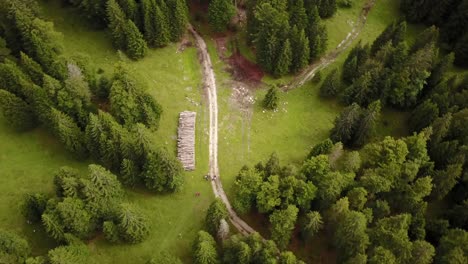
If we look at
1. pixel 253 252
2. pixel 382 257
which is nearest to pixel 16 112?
pixel 253 252

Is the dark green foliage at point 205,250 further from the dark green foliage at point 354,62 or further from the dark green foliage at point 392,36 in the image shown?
the dark green foliage at point 392,36

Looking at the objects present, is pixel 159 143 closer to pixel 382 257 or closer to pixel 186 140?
Result: pixel 186 140

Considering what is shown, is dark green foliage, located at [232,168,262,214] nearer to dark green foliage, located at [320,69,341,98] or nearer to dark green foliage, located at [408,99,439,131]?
dark green foliage, located at [320,69,341,98]

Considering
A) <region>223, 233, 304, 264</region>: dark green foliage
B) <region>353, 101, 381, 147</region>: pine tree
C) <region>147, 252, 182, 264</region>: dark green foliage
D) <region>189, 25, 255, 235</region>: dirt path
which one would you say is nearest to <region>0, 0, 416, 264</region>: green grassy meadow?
<region>189, 25, 255, 235</region>: dirt path

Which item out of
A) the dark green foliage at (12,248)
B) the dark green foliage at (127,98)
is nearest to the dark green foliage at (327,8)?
the dark green foliage at (127,98)

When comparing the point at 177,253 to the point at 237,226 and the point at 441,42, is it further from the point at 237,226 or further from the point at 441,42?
the point at 441,42
